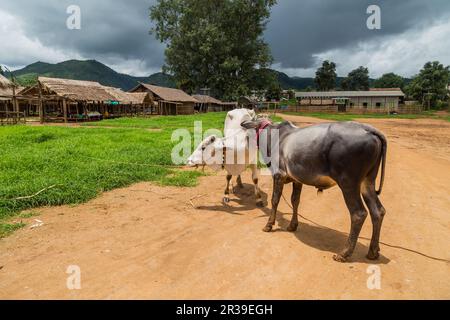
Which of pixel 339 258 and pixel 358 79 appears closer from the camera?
pixel 339 258

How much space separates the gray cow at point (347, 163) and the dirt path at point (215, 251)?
1.93 feet

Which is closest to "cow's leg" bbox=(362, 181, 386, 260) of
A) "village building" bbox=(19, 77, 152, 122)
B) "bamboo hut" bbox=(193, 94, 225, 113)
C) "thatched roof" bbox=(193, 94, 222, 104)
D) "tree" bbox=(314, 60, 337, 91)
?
"village building" bbox=(19, 77, 152, 122)

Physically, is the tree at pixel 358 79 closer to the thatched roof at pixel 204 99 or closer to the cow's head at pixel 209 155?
the thatched roof at pixel 204 99

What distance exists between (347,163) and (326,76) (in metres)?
100

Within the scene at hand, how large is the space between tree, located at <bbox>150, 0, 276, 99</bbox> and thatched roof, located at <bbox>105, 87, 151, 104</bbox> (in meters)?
14.0

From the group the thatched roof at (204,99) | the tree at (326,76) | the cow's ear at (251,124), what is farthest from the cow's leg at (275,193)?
the tree at (326,76)

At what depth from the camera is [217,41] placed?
163ft

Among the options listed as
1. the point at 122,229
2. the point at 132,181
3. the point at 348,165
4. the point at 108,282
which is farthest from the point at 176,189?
the point at 348,165

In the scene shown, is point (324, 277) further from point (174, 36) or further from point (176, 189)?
point (174, 36)

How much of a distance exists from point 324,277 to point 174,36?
5596 centimetres

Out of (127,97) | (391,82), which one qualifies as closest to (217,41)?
(127,97)

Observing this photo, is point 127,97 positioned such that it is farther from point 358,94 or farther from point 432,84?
point 432,84

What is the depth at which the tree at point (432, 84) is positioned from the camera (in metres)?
60.4

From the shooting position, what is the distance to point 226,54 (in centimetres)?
5225
